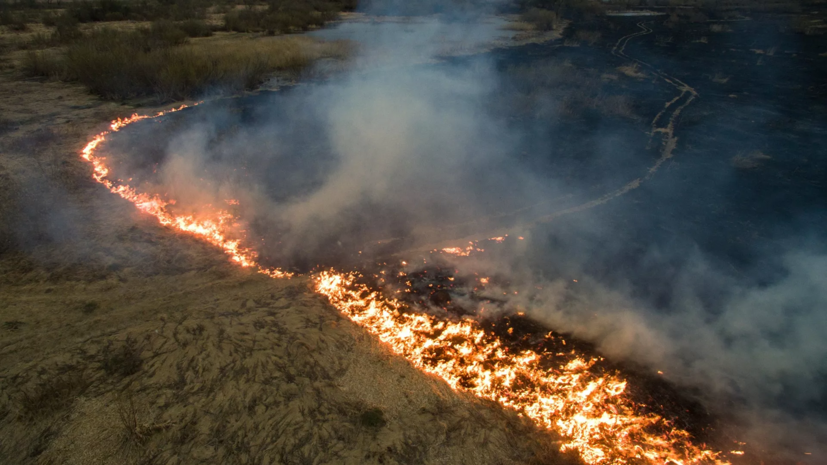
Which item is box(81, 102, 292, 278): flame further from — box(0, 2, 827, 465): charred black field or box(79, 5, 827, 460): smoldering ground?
box(79, 5, 827, 460): smoldering ground

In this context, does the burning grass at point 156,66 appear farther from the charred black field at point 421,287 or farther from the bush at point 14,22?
the bush at point 14,22

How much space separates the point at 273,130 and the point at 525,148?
166 inches

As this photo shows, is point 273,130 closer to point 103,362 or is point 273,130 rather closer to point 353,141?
point 353,141

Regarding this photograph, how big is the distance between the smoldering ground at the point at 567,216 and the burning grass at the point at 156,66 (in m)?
1.26

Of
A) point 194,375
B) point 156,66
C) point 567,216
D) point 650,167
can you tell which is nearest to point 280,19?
point 156,66

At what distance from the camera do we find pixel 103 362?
3023mm

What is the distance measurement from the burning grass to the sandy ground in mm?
5528

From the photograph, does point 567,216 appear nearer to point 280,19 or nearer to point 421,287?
point 421,287

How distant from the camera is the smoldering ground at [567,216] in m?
3.38

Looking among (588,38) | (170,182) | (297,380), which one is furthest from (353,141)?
(588,38)

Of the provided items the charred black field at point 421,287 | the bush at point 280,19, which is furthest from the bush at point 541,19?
the charred black field at point 421,287

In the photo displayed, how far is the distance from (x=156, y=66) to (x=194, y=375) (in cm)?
872

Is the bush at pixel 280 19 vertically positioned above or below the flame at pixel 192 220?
above

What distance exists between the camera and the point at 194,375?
2955mm
